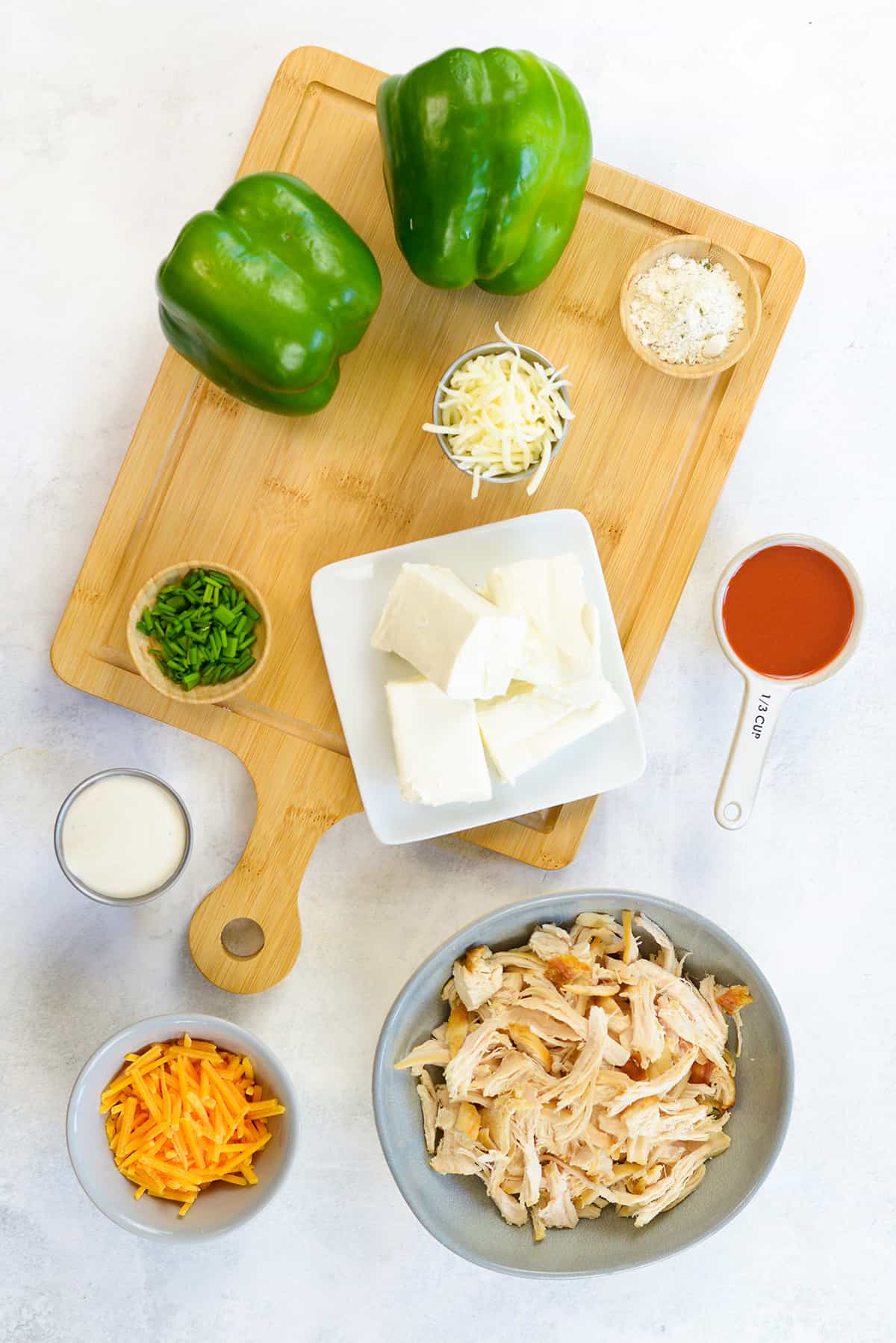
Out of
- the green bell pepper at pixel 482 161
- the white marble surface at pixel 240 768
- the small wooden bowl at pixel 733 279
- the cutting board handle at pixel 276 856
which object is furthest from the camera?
the white marble surface at pixel 240 768

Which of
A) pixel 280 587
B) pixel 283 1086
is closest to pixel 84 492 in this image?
pixel 280 587

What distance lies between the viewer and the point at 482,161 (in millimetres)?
1805

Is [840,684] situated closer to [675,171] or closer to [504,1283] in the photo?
[675,171]

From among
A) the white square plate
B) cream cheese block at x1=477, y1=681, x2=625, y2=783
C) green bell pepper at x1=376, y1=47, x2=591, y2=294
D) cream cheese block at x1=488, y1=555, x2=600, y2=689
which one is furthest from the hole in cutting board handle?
green bell pepper at x1=376, y1=47, x2=591, y2=294

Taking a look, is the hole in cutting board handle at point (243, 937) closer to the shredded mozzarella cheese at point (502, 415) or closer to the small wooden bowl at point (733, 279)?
the shredded mozzarella cheese at point (502, 415)

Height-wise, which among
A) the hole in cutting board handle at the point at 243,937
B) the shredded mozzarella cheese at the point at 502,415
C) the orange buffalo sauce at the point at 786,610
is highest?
the shredded mozzarella cheese at the point at 502,415

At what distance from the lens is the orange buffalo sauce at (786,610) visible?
206 cm

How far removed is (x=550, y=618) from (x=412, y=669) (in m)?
0.31

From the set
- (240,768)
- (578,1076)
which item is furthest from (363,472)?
(578,1076)

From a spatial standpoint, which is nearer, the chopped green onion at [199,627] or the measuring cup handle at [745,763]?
the chopped green onion at [199,627]

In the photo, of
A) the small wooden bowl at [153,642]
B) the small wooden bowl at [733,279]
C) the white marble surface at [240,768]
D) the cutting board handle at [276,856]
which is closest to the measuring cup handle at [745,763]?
the white marble surface at [240,768]

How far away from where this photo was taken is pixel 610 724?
2.06 m

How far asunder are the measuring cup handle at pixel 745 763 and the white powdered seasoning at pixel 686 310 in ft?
2.27

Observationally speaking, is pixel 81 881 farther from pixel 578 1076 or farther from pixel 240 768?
pixel 578 1076
